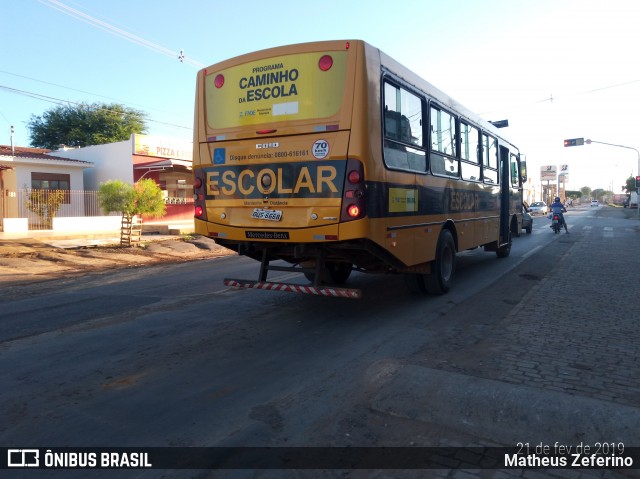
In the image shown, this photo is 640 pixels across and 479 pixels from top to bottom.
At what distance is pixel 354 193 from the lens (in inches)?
225

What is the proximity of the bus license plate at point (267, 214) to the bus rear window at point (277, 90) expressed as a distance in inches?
46.7

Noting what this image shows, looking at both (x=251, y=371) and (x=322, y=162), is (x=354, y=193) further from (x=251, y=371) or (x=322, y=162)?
(x=251, y=371)

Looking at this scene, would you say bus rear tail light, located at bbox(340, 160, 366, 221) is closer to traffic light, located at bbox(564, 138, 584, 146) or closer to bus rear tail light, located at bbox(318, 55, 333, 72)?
bus rear tail light, located at bbox(318, 55, 333, 72)

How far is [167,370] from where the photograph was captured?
4.80 metres

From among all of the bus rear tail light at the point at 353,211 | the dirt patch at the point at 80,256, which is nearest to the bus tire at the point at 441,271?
the bus rear tail light at the point at 353,211

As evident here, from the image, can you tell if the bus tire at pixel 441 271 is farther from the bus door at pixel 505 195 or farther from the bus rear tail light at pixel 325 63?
the bus door at pixel 505 195

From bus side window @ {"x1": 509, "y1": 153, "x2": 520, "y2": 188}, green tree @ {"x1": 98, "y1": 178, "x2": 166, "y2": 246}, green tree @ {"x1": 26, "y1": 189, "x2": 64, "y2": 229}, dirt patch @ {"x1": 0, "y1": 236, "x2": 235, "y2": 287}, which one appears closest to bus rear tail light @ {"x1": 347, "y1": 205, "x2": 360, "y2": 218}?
dirt patch @ {"x1": 0, "y1": 236, "x2": 235, "y2": 287}

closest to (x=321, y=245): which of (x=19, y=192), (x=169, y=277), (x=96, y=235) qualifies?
(x=169, y=277)

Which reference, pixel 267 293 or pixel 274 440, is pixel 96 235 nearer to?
pixel 267 293

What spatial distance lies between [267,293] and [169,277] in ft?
11.8

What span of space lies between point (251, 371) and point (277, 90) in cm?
363

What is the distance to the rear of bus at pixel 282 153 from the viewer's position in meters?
5.82

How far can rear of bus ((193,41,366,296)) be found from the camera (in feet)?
19.1

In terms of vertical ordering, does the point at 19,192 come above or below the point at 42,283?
above
